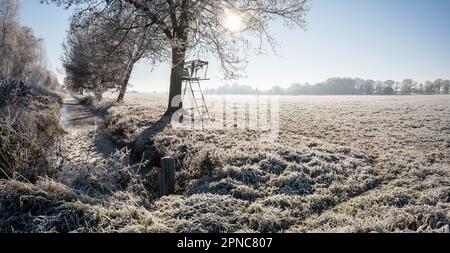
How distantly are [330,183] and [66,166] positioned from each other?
709 cm

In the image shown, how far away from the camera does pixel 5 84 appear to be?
1561 cm

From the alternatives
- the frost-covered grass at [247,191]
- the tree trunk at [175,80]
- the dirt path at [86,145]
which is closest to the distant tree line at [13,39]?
the dirt path at [86,145]

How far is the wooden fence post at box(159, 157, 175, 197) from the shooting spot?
7.91m

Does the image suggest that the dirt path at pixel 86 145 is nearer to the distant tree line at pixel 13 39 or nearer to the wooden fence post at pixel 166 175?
the wooden fence post at pixel 166 175

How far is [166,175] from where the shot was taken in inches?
313

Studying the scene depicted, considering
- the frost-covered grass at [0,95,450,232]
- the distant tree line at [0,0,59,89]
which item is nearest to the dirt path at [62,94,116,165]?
the frost-covered grass at [0,95,450,232]

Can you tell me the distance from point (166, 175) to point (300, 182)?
10.6ft

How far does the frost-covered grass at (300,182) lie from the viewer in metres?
6.18

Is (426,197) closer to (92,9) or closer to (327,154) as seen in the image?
(327,154)

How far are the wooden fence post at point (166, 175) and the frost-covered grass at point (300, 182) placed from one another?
42 cm

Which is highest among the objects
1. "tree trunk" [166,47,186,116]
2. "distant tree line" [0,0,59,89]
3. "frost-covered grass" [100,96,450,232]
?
"distant tree line" [0,0,59,89]

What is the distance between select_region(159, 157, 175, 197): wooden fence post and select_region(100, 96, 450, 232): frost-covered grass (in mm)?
423

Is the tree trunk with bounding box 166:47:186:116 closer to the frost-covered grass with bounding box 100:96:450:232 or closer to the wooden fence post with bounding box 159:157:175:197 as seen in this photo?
the frost-covered grass with bounding box 100:96:450:232

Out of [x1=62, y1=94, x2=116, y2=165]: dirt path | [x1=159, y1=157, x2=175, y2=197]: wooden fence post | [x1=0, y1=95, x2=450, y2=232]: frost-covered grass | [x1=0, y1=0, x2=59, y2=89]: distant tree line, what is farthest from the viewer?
[x1=0, y1=0, x2=59, y2=89]: distant tree line
